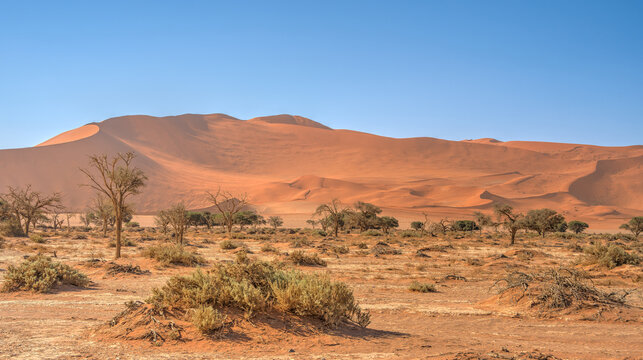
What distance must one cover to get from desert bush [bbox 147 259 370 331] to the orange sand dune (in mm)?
86225

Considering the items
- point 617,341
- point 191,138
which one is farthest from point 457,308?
point 191,138

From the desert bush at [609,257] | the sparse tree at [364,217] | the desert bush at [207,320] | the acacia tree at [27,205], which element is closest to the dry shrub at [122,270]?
the desert bush at [207,320]

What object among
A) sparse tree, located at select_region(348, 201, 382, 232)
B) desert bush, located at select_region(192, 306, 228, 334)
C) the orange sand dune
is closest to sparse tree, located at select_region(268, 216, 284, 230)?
sparse tree, located at select_region(348, 201, 382, 232)

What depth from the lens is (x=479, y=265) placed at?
20.8 m

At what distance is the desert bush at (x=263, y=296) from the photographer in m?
7.01

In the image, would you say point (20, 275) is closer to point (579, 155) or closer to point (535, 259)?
point (535, 259)

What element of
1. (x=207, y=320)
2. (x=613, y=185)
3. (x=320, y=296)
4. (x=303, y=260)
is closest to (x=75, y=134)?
(x=303, y=260)

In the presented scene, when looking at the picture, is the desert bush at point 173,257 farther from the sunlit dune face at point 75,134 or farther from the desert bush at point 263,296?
the sunlit dune face at point 75,134

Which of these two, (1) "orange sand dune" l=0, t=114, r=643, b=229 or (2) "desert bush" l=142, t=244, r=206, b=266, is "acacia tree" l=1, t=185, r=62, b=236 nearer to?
(2) "desert bush" l=142, t=244, r=206, b=266

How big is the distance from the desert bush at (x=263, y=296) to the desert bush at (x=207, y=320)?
61mm

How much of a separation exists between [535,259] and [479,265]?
505 centimetres

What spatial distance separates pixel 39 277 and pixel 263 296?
7.70 meters

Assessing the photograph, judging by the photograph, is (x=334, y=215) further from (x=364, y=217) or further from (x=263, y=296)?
(x=263, y=296)

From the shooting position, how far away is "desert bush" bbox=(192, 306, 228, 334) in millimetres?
6461
